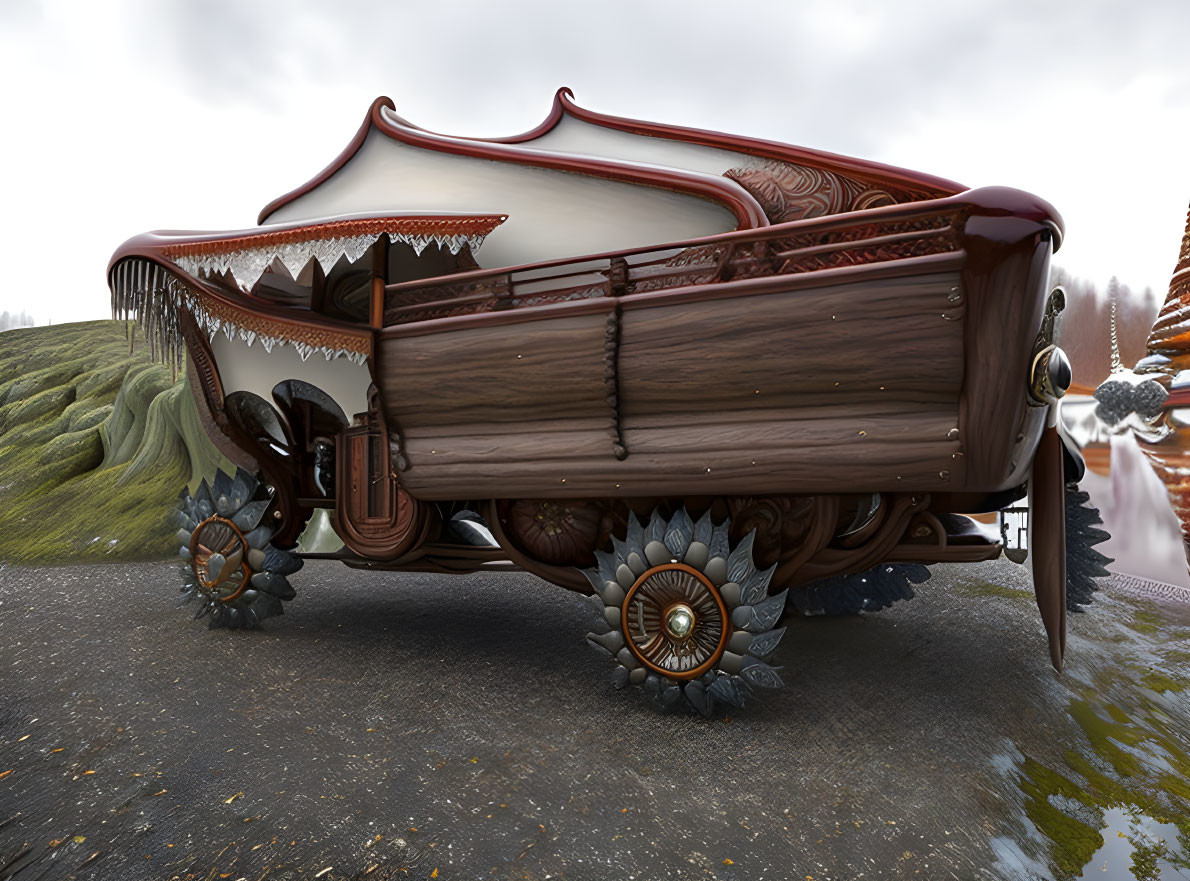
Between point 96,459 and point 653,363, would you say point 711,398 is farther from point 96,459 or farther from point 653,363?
point 96,459

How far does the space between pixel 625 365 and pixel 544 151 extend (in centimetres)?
171

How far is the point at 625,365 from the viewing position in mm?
3469

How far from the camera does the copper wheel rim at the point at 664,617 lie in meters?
3.37

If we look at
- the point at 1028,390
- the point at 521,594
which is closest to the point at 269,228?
the point at 521,594

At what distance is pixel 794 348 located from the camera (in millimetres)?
3135

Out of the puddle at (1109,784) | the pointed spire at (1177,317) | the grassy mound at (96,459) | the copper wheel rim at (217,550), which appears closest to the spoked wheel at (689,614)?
the puddle at (1109,784)

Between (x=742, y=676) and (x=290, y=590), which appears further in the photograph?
(x=290, y=590)

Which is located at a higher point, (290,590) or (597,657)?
(290,590)

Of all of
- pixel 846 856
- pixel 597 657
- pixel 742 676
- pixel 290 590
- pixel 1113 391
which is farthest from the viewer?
pixel 1113 391

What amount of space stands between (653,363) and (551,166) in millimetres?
1575

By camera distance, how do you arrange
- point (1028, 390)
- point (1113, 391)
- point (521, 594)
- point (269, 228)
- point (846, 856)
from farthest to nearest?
→ point (521, 594) → point (1113, 391) → point (269, 228) → point (1028, 390) → point (846, 856)

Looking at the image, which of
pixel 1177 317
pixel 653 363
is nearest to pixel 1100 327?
pixel 1177 317

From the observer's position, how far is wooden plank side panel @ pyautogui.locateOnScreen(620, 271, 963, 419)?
293 cm

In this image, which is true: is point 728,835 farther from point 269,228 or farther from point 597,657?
point 269,228
